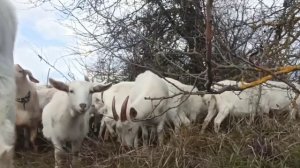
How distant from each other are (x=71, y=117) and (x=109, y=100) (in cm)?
245

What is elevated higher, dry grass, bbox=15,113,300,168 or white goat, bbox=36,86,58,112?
white goat, bbox=36,86,58,112

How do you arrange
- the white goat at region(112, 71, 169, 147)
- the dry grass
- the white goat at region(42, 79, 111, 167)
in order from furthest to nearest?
the white goat at region(112, 71, 169, 147) < the white goat at region(42, 79, 111, 167) < the dry grass

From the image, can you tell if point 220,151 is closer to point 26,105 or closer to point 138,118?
point 138,118

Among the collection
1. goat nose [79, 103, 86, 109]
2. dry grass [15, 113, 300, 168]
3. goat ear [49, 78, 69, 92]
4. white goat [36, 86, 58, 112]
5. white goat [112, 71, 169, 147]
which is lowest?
dry grass [15, 113, 300, 168]

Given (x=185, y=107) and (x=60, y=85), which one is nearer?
(x=60, y=85)

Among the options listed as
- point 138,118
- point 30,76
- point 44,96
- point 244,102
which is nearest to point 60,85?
point 138,118

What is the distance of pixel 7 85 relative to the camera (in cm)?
427

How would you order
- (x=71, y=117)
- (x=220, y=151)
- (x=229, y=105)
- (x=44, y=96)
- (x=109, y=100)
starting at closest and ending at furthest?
(x=220, y=151)
(x=71, y=117)
(x=229, y=105)
(x=109, y=100)
(x=44, y=96)

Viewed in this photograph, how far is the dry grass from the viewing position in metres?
6.68

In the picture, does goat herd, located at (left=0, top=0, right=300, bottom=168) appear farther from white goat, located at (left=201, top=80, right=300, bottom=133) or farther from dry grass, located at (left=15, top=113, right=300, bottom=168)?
dry grass, located at (left=15, top=113, right=300, bottom=168)

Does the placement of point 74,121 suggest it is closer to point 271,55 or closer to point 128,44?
point 271,55

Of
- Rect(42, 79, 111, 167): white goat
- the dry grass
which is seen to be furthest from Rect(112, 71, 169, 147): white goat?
the dry grass

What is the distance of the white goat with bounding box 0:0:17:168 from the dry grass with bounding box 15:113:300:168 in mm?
2987

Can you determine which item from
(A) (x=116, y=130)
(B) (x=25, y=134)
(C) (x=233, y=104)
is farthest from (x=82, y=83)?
(C) (x=233, y=104)
